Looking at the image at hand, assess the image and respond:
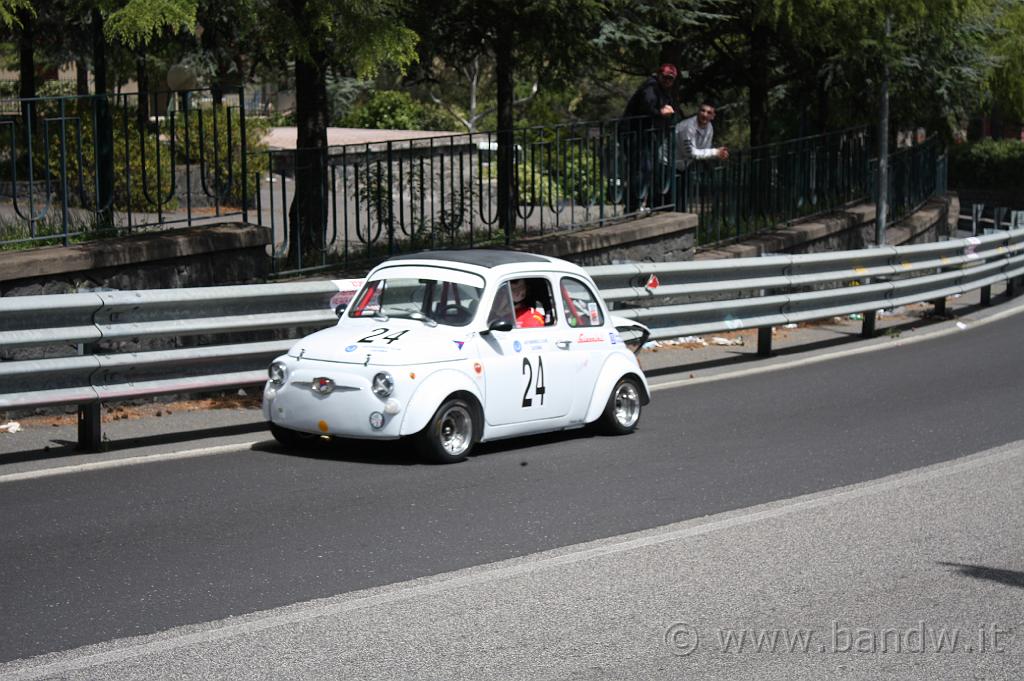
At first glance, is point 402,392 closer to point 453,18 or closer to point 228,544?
point 228,544

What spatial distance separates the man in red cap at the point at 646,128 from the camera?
708 inches

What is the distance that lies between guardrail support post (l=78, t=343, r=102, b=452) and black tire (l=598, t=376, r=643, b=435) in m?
3.63

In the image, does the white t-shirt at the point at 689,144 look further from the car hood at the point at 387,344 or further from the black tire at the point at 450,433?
the black tire at the point at 450,433

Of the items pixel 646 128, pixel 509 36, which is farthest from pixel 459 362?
pixel 646 128

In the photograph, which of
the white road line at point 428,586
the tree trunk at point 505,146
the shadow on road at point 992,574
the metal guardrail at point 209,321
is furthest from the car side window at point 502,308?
the tree trunk at point 505,146

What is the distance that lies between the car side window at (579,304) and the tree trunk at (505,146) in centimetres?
457

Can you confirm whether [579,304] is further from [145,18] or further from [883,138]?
[883,138]

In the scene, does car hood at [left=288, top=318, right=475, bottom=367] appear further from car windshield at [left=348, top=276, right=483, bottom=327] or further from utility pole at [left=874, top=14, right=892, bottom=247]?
utility pole at [left=874, top=14, right=892, bottom=247]

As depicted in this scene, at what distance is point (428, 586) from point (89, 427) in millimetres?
4074

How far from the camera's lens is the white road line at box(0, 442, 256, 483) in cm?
901

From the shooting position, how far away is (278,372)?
975cm

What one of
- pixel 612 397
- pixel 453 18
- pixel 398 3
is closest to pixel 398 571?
pixel 612 397

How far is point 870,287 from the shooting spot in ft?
57.4

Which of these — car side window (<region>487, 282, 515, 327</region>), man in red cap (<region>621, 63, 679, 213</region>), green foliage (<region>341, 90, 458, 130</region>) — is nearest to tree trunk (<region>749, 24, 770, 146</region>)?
man in red cap (<region>621, 63, 679, 213</region>)
